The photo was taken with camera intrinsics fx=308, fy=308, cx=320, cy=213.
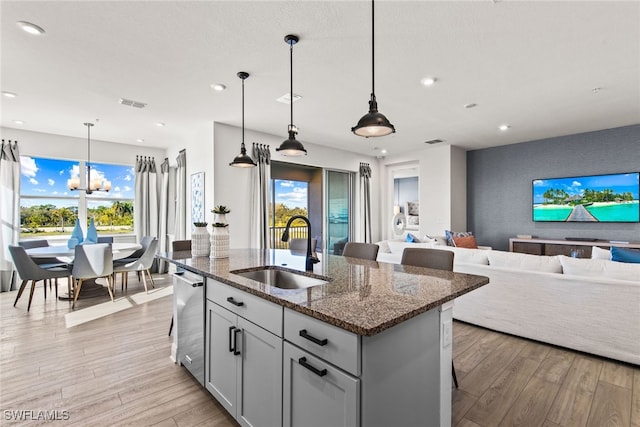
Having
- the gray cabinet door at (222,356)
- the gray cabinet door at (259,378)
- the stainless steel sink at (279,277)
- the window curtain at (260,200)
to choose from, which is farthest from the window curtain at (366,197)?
the gray cabinet door at (259,378)

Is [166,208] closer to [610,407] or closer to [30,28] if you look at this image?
[30,28]

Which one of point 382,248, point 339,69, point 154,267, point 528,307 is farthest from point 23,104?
point 528,307

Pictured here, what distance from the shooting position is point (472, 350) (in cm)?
288

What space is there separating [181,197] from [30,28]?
374cm

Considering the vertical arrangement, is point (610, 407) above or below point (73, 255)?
below

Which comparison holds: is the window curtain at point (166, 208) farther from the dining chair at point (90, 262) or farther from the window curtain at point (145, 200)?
the dining chair at point (90, 262)

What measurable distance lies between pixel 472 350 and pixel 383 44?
2.90 m

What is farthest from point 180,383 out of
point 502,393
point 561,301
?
point 561,301

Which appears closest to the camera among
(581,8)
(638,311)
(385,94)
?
(581,8)

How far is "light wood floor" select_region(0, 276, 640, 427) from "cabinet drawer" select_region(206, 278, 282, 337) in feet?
2.53

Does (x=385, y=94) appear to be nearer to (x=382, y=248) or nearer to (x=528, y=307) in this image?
(x=382, y=248)

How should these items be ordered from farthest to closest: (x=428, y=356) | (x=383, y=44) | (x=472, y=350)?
(x=472, y=350), (x=383, y=44), (x=428, y=356)

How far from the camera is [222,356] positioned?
1939 mm

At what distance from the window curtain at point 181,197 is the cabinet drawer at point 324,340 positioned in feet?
16.8
